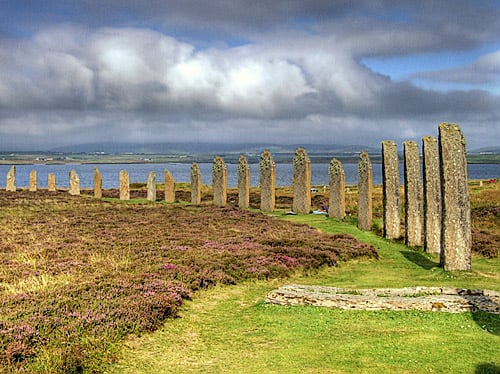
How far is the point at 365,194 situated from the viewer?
28.6 m

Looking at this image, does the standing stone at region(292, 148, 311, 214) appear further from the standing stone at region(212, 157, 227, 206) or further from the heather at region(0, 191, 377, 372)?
the standing stone at region(212, 157, 227, 206)

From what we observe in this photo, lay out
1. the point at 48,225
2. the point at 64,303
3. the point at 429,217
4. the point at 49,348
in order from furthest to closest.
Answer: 1. the point at 48,225
2. the point at 429,217
3. the point at 64,303
4. the point at 49,348

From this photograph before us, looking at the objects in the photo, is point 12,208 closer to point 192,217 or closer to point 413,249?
point 192,217

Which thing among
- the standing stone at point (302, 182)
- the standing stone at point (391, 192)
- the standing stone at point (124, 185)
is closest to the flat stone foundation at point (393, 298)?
the standing stone at point (391, 192)

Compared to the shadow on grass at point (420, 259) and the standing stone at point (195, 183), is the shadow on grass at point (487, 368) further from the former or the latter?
the standing stone at point (195, 183)

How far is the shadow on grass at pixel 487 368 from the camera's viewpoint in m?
9.18

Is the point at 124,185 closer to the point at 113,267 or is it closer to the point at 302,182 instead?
the point at 302,182

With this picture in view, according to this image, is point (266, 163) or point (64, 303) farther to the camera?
point (266, 163)

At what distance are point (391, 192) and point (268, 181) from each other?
478 inches

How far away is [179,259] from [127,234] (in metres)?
6.55

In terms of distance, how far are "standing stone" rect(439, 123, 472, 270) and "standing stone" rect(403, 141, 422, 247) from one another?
554 cm

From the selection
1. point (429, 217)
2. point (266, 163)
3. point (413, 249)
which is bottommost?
point (413, 249)

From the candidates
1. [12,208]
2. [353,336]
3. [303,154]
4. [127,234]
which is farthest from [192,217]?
[353,336]

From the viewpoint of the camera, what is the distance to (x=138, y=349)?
1068 cm
